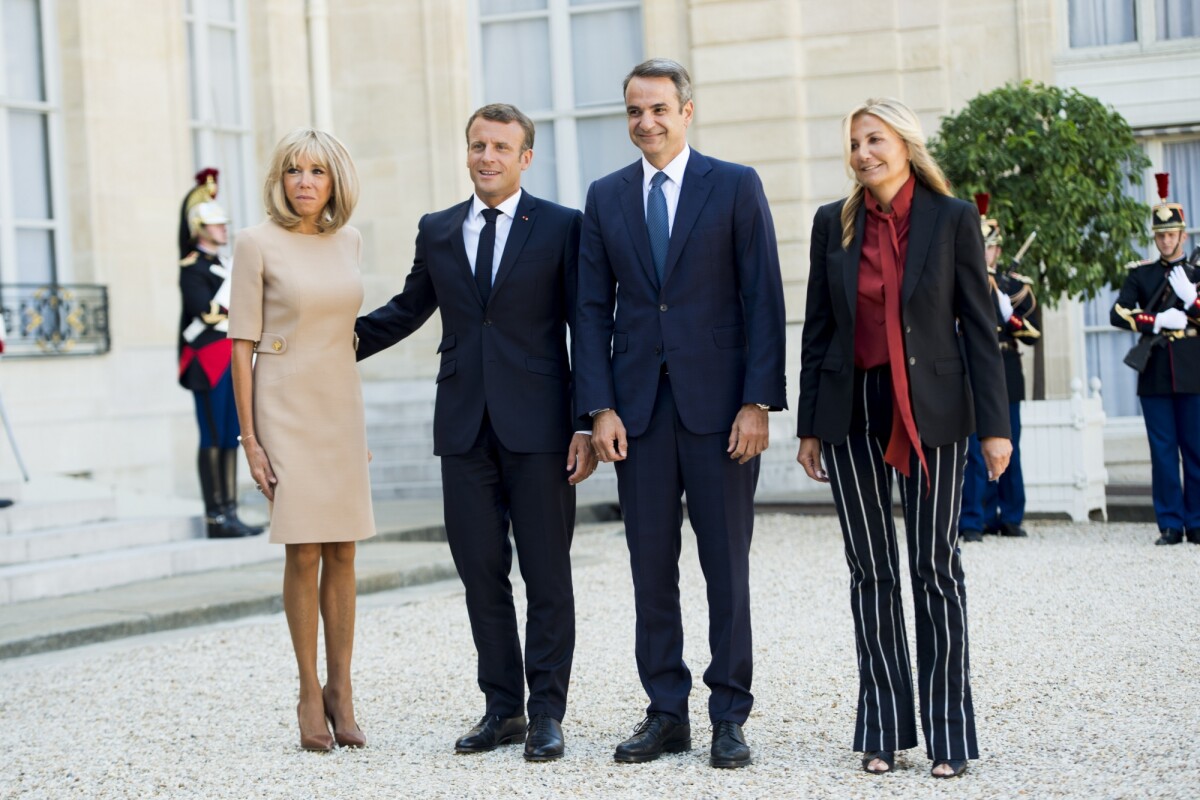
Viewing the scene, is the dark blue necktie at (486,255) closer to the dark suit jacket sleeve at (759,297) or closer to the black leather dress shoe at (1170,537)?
the dark suit jacket sleeve at (759,297)

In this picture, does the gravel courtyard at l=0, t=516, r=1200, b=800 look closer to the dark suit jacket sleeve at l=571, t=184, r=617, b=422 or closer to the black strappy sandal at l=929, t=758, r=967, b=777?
the black strappy sandal at l=929, t=758, r=967, b=777

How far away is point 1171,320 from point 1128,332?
4.09 meters

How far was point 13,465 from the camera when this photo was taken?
1012 cm

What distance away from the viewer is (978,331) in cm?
413

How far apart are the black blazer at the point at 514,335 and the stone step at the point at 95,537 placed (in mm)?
4326

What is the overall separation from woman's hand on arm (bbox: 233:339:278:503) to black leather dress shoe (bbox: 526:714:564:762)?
1.02 m

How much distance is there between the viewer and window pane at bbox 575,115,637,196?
43.4 ft

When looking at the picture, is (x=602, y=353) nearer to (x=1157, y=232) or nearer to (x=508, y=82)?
(x=1157, y=232)

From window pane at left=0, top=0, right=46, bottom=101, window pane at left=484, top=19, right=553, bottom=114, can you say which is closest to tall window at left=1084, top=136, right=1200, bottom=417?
window pane at left=484, top=19, right=553, bottom=114

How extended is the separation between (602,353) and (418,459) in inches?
347

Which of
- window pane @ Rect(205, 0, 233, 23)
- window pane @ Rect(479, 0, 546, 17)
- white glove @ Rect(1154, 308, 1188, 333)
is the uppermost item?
window pane @ Rect(479, 0, 546, 17)

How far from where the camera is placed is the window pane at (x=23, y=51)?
35.0ft

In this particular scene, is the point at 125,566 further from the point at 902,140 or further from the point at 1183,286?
the point at 1183,286

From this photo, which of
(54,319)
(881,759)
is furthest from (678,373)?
(54,319)
